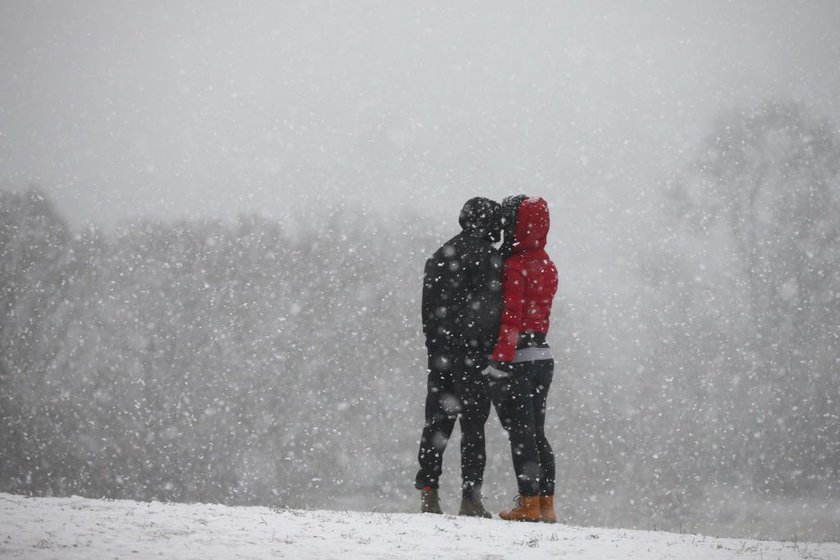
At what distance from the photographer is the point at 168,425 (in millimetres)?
35781

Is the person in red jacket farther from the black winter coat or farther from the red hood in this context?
the black winter coat

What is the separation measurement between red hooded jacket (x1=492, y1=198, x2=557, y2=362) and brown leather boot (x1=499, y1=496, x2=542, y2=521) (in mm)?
1093

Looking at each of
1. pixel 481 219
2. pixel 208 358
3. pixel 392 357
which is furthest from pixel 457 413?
pixel 208 358

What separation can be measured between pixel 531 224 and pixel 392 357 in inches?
1133

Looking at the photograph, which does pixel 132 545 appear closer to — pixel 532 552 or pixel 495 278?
pixel 532 552

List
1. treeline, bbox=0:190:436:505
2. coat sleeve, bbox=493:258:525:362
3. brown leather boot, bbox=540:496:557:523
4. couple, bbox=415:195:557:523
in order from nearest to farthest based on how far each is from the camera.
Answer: coat sleeve, bbox=493:258:525:362 → couple, bbox=415:195:557:523 → brown leather boot, bbox=540:496:557:523 → treeline, bbox=0:190:436:505

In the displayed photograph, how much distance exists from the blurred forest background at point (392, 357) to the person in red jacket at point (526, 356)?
814 inches

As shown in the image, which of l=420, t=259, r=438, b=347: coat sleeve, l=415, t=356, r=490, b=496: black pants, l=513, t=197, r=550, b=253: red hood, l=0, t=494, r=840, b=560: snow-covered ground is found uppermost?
l=513, t=197, r=550, b=253: red hood

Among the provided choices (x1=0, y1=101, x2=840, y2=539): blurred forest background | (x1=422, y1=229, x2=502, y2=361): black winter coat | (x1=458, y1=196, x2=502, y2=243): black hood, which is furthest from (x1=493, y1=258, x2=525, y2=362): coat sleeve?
(x1=0, y1=101, x2=840, y2=539): blurred forest background

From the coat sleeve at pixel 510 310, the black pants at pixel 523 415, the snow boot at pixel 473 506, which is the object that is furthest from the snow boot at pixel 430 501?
the coat sleeve at pixel 510 310

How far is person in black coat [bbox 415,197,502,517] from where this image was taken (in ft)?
16.9

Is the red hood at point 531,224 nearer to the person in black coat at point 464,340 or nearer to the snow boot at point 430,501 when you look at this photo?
the person in black coat at point 464,340

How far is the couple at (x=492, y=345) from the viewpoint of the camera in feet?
16.3

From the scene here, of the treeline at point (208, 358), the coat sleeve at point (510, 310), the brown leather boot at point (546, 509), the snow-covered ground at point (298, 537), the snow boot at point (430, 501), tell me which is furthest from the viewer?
the treeline at point (208, 358)
